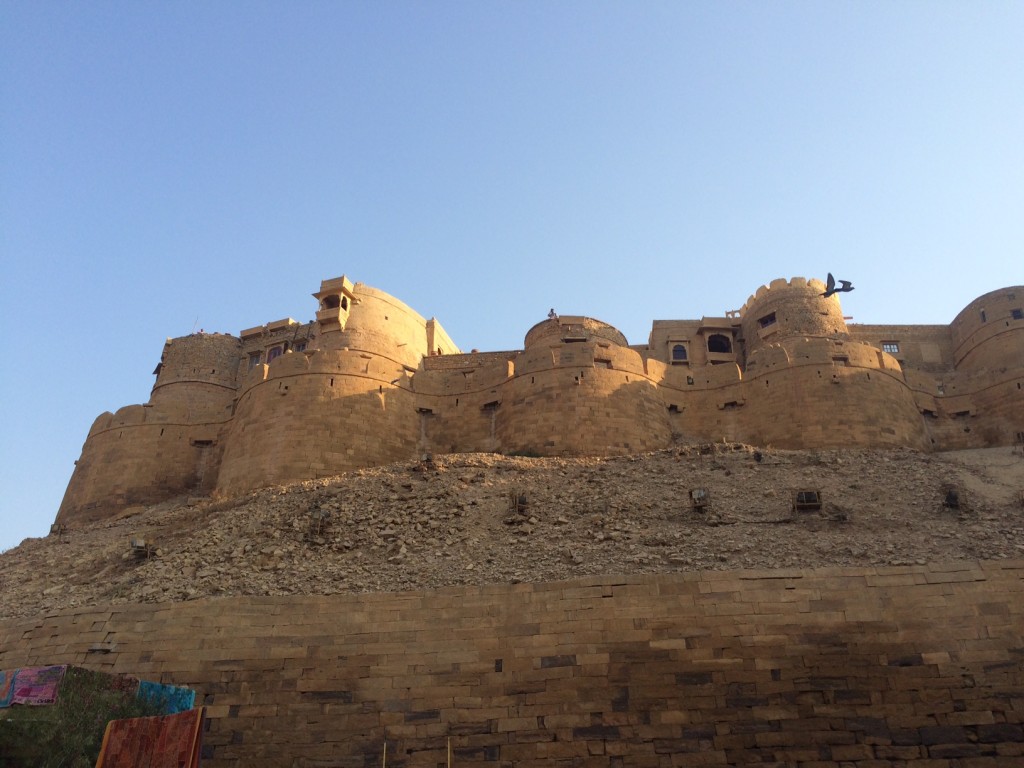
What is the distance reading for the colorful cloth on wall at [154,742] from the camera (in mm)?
11867

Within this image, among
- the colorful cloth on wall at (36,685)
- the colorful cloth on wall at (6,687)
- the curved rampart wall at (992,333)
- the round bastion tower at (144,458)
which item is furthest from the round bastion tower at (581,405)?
the colorful cloth on wall at (6,687)

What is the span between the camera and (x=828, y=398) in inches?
927

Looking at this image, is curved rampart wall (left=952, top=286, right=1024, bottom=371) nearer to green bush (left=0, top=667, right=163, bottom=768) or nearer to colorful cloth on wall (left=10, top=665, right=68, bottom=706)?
green bush (left=0, top=667, right=163, bottom=768)

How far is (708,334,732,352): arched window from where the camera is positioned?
30953 millimetres

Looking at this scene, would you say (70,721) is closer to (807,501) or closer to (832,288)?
(807,501)

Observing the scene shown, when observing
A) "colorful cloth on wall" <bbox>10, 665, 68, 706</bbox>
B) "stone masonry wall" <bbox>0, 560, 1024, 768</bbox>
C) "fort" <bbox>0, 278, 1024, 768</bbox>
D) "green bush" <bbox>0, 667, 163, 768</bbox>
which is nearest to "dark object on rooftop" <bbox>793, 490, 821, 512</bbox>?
"fort" <bbox>0, 278, 1024, 768</bbox>

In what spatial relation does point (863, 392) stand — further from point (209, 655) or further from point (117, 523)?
point (117, 523)

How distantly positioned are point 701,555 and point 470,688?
4.79 m

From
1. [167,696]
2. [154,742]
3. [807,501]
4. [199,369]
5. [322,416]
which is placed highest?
[199,369]

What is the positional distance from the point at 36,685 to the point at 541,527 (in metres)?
9.05

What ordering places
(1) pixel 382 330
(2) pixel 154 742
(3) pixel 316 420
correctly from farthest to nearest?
(1) pixel 382 330
(3) pixel 316 420
(2) pixel 154 742

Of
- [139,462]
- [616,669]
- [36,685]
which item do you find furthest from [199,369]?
[616,669]

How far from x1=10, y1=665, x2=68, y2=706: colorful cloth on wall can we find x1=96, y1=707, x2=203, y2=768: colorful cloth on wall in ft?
4.85

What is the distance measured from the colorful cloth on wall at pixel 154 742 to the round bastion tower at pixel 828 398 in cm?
1662
